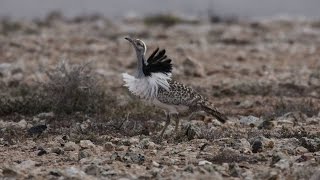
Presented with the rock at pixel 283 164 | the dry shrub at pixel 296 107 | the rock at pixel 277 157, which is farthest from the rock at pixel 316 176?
the dry shrub at pixel 296 107

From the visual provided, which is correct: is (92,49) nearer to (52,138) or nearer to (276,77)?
(276,77)

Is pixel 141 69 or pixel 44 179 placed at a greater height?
pixel 141 69

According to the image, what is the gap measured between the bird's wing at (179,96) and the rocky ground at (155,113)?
38cm

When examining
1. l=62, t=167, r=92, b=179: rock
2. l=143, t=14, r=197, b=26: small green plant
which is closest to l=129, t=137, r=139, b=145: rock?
l=62, t=167, r=92, b=179: rock

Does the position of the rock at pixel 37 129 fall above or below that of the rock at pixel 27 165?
below

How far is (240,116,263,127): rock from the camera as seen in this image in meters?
11.9

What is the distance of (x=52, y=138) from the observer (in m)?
11.0

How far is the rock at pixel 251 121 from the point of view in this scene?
39.0 ft

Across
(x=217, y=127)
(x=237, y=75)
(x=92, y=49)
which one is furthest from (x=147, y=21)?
(x=217, y=127)

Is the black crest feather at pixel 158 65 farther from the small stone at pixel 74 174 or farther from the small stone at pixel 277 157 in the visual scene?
the small stone at pixel 74 174

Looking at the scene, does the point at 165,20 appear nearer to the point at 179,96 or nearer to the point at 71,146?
the point at 179,96

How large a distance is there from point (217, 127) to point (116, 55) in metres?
7.64

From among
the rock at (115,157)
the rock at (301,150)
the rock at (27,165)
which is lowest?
the rock at (27,165)

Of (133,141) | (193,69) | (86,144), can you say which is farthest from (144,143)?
(193,69)
